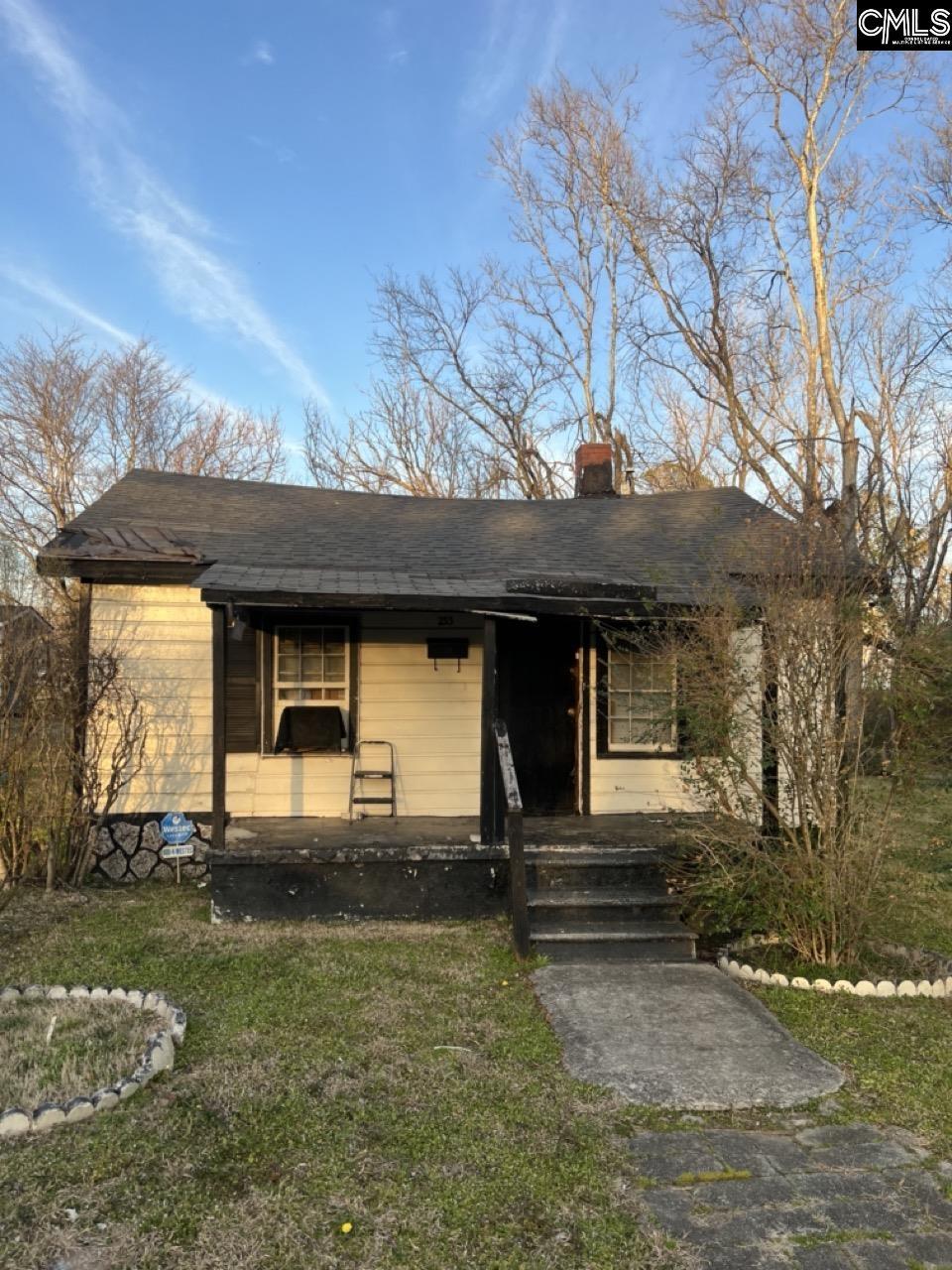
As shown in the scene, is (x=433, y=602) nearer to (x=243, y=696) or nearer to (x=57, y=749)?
(x=243, y=696)

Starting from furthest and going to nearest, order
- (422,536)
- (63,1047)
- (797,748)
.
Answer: (422,536) < (797,748) < (63,1047)

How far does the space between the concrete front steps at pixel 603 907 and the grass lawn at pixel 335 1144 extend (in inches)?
28.7

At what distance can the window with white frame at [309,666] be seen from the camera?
25.1 ft

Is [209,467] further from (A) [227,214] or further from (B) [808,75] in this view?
(B) [808,75]

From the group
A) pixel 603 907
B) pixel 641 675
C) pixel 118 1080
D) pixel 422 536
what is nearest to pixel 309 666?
pixel 422 536

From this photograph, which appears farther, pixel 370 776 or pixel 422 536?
pixel 422 536

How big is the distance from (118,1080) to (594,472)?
10.1 metres

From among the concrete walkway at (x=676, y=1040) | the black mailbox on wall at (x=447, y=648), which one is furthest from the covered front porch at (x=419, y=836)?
the black mailbox on wall at (x=447, y=648)

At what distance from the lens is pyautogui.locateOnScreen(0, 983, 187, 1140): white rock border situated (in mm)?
3176

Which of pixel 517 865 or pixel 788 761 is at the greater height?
pixel 788 761

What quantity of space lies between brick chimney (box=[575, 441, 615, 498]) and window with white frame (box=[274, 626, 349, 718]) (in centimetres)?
560

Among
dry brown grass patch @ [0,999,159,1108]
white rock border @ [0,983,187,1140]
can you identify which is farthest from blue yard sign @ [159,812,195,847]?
dry brown grass patch @ [0,999,159,1108]

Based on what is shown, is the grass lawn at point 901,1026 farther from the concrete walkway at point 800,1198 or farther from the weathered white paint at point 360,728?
the weathered white paint at point 360,728

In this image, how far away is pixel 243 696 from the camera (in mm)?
7531
